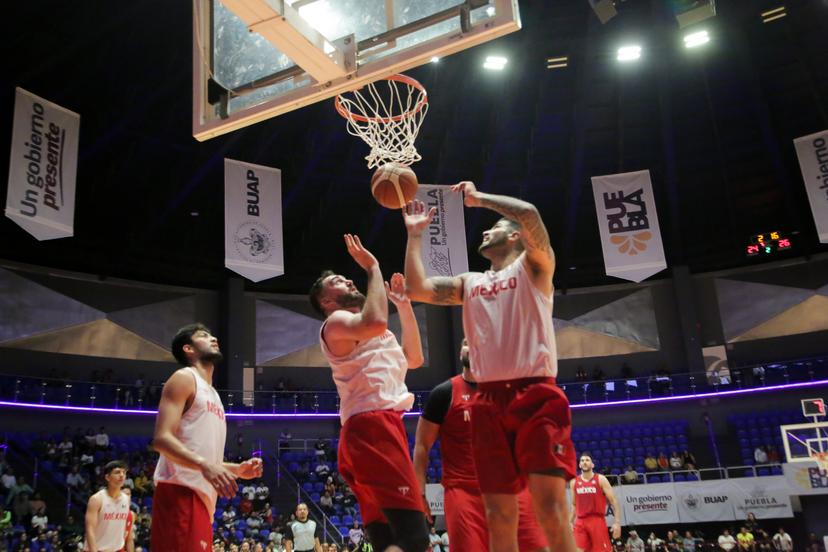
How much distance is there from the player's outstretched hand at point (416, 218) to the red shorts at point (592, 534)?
627cm

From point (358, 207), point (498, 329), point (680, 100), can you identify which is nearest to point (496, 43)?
point (680, 100)

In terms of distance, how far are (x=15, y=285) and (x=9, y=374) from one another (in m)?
2.65

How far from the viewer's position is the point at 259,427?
2519 centimetres

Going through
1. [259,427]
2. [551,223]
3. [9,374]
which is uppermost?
[551,223]

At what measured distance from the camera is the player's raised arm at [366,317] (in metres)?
4.30

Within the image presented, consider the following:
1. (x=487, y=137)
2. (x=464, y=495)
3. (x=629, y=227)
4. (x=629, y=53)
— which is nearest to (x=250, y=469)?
(x=464, y=495)

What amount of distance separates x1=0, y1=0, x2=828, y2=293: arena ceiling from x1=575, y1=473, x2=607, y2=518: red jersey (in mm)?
11775

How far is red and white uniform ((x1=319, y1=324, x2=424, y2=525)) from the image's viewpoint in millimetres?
4125

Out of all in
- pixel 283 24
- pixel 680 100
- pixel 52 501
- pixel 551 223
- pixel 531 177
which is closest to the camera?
pixel 283 24

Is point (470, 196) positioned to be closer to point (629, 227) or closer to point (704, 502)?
point (629, 227)

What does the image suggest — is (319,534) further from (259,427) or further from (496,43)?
(496,43)

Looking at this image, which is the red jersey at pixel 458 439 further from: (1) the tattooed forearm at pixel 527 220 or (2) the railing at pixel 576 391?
(2) the railing at pixel 576 391

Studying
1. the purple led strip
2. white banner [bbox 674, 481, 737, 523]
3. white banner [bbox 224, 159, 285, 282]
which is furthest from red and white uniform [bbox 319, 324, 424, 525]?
Result: the purple led strip

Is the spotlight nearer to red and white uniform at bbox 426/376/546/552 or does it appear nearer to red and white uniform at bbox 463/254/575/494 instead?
red and white uniform at bbox 426/376/546/552
